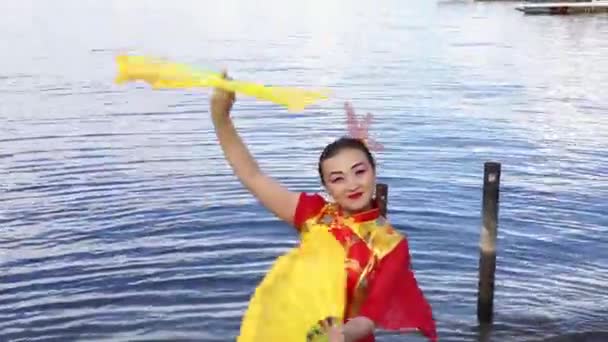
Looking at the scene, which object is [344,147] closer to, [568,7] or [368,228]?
[368,228]

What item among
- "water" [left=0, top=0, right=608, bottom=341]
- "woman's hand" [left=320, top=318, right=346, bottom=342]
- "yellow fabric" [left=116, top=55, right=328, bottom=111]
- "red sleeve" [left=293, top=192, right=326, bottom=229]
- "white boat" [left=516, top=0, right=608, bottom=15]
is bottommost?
"water" [left=0, top=0, right=608, bottom=341]

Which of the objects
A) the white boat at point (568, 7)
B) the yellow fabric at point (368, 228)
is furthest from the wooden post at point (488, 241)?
the white boat at point (568, 7)

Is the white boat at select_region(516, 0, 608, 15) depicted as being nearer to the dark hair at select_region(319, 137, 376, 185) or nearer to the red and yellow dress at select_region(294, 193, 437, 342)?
the dark hair at select_region(319, 137, 376, 185)

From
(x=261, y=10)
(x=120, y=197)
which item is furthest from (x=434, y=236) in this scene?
(x=261, y=10)

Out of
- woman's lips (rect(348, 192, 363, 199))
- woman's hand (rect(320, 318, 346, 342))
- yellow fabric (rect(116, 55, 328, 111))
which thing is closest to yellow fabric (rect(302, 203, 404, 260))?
woman's lips (rect(348, 192, 363, 199))

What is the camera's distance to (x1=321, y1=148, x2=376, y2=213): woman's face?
511cm

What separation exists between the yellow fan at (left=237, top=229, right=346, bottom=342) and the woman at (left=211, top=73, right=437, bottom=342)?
0.07 m

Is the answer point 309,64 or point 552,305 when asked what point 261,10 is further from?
point 552,305

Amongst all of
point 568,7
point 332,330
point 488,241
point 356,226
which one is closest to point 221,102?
point 356,226

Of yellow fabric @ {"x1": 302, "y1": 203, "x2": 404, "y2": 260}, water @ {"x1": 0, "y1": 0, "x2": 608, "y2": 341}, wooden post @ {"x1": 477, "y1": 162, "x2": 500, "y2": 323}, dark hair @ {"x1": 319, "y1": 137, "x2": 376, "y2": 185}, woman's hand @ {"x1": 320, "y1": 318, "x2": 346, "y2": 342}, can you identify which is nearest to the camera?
woman's hand @ {"x1": 320, "y1": 318, "x2": 346, "y2": 342}

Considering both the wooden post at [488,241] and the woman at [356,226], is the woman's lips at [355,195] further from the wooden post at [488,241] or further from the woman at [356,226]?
A: the wooden post at [488,241]

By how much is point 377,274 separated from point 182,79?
1.39m

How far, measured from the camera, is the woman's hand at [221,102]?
506cm

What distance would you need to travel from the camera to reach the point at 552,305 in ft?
44.6
